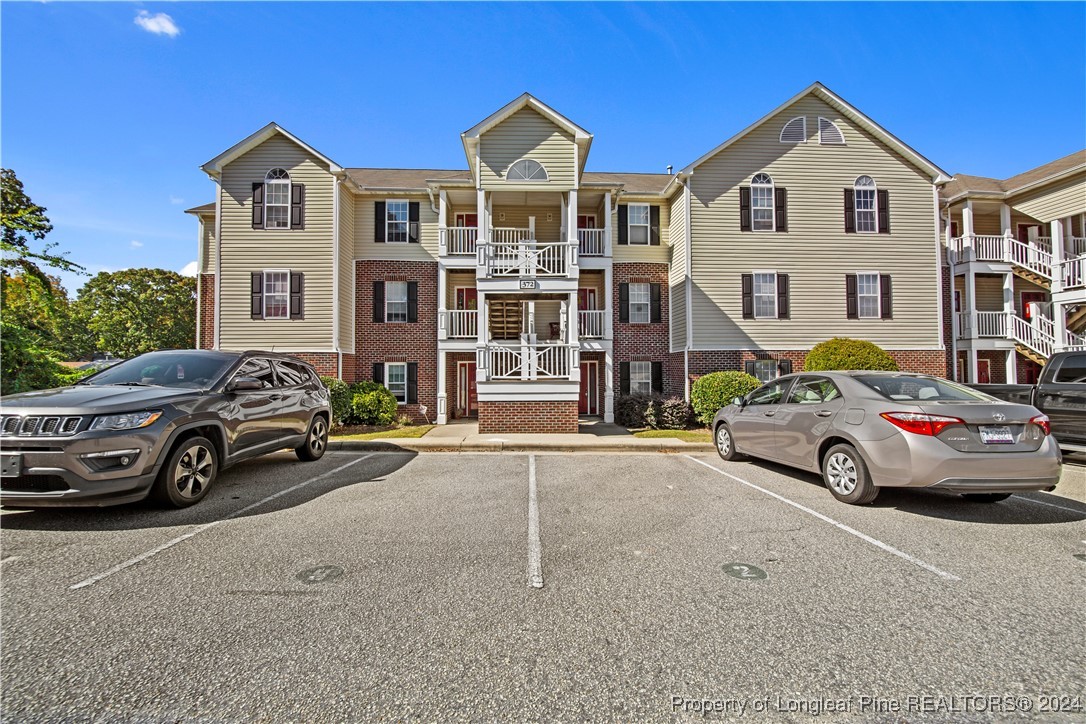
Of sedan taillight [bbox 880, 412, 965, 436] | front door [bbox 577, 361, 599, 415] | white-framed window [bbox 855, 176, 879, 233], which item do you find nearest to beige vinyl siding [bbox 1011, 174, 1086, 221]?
white-framed window [bbox 855, 176, 879, 233]

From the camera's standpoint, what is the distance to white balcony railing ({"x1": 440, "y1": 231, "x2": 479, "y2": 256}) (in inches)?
625

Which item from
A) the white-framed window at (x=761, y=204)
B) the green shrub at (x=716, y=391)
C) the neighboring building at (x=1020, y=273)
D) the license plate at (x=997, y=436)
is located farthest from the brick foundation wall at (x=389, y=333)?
the neighboring building at (x=1020, y=273)

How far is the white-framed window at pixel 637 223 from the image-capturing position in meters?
18.2

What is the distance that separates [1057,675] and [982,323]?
68.6 ft

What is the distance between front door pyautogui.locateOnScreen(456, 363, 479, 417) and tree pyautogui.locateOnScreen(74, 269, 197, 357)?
119ft

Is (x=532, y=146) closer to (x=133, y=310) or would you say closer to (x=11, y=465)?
(x=11, y=465)

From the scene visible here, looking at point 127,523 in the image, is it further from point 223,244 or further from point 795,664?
point 223,244

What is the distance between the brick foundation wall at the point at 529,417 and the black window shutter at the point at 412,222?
780 centimetres

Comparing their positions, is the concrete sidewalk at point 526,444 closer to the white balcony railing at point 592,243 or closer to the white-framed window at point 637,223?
the white balcony railing at point 592,243

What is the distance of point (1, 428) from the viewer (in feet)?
15.3

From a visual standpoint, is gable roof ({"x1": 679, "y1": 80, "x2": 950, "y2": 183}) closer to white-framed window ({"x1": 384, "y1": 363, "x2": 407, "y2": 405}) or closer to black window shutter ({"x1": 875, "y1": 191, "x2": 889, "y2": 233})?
black window shutter ({"x1": 875, "y1": 191, "x2": 889, "y2": 233})

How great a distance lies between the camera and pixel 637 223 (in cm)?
1817

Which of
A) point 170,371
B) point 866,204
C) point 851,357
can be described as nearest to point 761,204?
point 866,204

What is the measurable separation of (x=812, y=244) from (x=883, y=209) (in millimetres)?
2882
